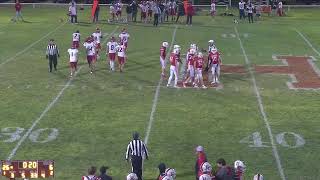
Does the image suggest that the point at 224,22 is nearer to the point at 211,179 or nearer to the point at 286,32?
the point at 286,32

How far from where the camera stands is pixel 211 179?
11.1m

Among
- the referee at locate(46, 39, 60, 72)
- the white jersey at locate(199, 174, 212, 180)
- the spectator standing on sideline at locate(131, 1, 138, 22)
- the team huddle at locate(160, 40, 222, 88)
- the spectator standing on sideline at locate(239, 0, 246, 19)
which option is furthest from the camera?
the spectator standing on sideline at locate(239, 0, 246, 19)

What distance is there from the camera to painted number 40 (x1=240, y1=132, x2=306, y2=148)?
51.8 ft

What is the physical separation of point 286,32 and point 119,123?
2021cm

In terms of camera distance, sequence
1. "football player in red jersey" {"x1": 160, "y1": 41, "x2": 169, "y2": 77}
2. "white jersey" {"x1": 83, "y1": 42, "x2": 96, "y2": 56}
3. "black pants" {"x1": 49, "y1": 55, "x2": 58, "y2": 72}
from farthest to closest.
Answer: "black pants" {"x1": 49, "y1": 55, "x2": 58, "y2": 72} < "white jersey" {"x1": 83, "y1": 42, "x2": 96, "y2": 56} < "football player in red jersey" {"x1": 160, "y1": 41, "x2": 169, "y2": 77}

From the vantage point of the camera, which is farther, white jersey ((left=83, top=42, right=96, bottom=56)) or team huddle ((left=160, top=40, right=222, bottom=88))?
white jersey ((left=83, top=42, right=96, bottom=56))

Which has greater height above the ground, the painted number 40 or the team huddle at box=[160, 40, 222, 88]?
the team huddle at box=[160, 40, 222, 88]

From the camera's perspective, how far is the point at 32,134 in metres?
16.5

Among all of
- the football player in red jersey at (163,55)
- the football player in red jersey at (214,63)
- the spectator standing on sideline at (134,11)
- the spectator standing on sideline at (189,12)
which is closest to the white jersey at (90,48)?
the football player in red jersey at (163,55)

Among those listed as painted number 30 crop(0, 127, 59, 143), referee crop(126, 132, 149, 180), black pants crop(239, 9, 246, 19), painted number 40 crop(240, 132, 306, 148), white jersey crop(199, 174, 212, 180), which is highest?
black pants crop(239, 9, 246, 19)

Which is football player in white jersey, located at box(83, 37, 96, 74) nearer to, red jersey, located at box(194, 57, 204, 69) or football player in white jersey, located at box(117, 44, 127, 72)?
football player in white jersey, located at box(117, 44, 127, 72)

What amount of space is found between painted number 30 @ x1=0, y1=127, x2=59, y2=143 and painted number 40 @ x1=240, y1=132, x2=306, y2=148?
16.6ft

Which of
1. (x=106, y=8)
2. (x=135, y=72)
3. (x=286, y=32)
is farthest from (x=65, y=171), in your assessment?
(x=106, y=8)

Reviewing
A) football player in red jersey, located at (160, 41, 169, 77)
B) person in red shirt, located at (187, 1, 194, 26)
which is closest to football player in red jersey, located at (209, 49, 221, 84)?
football player in red jersey, located at (160, 41, 169, 77)
